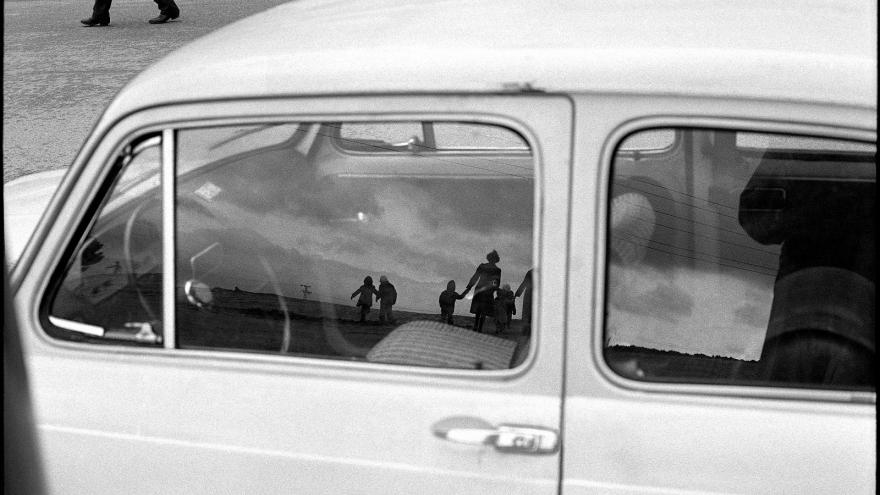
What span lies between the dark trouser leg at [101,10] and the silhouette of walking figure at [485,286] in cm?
956

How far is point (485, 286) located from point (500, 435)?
1125 millimetres

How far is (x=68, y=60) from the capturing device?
9.56 m

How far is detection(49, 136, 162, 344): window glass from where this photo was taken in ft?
6.88

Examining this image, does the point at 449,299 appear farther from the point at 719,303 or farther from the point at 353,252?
the point at 719,303

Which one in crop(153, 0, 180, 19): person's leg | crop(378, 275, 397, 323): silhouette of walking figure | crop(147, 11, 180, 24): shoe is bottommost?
crop(378, 275, 397, 323): silhouette of walking figure

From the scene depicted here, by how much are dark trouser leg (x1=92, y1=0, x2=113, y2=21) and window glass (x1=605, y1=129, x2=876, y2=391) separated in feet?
33.5

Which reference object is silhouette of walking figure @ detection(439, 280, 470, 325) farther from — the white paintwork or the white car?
the white paintwork

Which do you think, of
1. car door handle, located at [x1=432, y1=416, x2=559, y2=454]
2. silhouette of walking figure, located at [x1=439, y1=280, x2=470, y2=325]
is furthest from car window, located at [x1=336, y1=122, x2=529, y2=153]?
car door handle, located at [x1=432, y1=416, x2=559, y2=454]

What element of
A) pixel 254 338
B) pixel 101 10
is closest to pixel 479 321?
pixel 254 338

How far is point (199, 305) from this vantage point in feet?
7.02

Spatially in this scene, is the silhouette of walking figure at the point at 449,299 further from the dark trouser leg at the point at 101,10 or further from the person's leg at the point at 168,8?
the dark trouser leg at the point at 101,10

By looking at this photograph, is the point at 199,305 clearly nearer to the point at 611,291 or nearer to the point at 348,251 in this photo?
the point at 348,251

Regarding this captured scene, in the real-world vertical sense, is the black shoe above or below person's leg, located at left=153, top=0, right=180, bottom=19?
below

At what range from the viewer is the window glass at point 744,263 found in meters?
1.92
